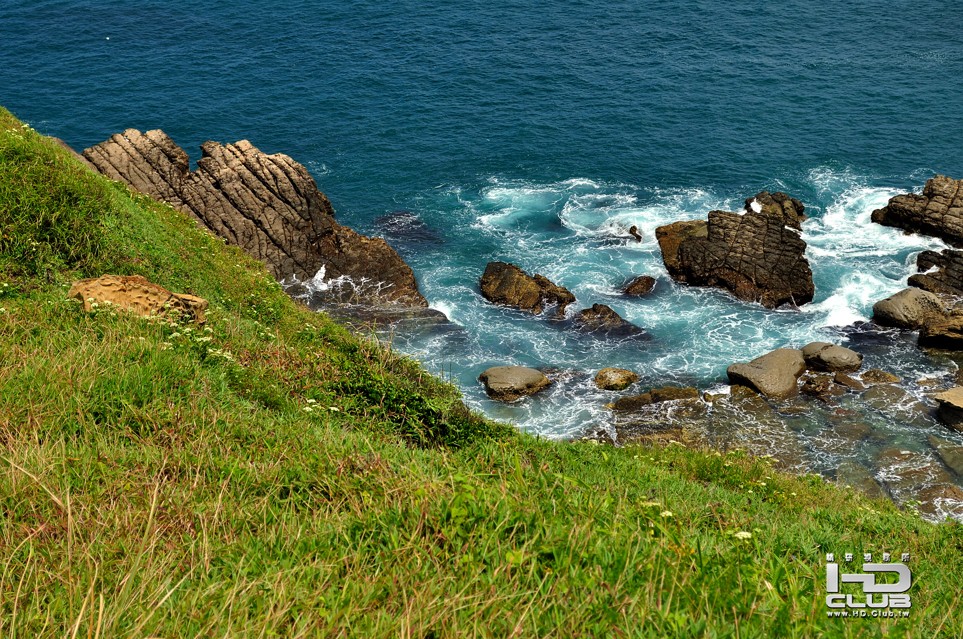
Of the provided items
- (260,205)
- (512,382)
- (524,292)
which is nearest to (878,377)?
(512,382)

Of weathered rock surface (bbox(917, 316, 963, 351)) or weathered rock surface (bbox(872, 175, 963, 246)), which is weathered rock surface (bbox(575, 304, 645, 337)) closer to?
weathered rock surface (bbox(917, 316, 963, 351))

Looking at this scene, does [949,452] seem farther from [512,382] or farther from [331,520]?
[331,520]

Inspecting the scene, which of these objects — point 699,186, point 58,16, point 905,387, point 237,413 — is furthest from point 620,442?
point 58,16

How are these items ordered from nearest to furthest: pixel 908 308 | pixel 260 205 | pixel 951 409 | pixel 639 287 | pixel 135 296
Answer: pixel 135 296 < pixel 951 409 < pixel 908 308 < pixel 260 205 < pixel 639 287

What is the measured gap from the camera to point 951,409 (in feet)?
93.9

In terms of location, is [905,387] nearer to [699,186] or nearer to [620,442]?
[620,442]

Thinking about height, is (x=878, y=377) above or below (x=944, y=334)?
below

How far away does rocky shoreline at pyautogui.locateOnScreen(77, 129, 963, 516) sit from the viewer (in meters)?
31.3

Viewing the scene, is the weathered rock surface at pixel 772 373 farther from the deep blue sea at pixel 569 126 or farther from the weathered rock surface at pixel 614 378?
the weathered rock surface at pixel 614 378

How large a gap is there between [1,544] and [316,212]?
31.1 m

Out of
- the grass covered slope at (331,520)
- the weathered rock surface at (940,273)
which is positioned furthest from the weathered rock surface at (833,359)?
the grass covered slope at (331,520)

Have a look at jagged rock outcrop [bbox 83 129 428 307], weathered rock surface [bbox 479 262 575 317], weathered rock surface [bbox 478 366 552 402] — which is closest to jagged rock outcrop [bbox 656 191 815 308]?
weathered rock surface [bbox 479 262 575 317]

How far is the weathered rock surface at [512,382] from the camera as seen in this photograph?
30.5 meters

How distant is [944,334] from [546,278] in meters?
17.1
